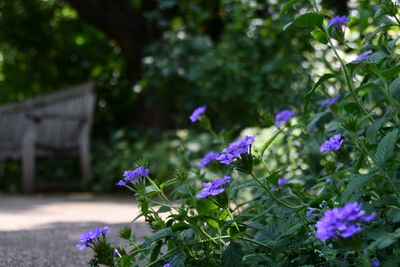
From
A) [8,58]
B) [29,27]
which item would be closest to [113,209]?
[29,27]

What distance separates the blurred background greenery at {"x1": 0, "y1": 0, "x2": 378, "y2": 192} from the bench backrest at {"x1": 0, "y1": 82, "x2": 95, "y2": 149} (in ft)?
1.38

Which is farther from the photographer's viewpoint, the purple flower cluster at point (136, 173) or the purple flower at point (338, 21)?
the purple flower at point (338, 21)

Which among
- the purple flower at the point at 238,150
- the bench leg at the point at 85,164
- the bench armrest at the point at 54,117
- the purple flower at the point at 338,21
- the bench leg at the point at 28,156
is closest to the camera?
the purple flower at the point at 238,150

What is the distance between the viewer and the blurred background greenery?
4.41m

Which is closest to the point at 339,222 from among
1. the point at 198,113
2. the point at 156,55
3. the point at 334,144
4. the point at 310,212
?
the point at 334,144

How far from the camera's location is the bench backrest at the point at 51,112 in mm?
5930

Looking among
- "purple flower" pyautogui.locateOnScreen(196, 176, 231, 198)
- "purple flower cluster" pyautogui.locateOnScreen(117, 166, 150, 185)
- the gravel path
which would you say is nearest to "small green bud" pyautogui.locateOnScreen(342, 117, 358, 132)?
"purple flower" pyautogui.locateOnScreen(196, 176, 231, 198)

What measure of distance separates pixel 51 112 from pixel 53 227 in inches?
145

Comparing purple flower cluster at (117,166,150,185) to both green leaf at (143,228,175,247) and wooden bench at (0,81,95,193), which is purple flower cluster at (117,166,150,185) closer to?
green leaf at (143,228,175,247)

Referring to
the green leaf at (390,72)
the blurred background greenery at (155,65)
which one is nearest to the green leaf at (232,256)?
the green leaf at (390,72)

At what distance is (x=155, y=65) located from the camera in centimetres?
534

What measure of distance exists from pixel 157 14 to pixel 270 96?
202 cm

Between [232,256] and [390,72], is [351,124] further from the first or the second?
[232,256]

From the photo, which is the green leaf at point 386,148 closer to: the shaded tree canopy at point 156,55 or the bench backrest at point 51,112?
the shaded tree canopy at point 156,55
